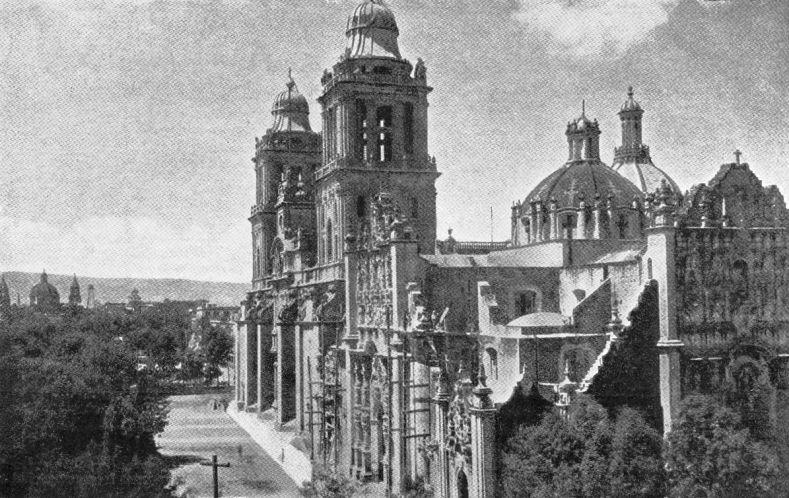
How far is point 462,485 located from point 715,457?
10.4m

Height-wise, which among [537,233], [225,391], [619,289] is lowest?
[225,391]

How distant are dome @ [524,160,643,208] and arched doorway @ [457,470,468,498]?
30.8 m

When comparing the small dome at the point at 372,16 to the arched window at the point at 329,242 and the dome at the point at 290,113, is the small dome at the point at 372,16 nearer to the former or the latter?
the arched window at the point at 329,242

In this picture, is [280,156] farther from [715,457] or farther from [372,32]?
[715,457]

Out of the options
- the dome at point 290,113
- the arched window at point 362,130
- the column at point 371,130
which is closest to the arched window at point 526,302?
the column at point 371,130

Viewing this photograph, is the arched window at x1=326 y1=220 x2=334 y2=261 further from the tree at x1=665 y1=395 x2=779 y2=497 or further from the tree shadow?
the tree at x1=665 y1=395 x2=779 y2=497

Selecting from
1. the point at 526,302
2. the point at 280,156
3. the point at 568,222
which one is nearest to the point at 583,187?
the point at 568,222

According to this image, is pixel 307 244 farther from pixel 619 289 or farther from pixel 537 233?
pixel 619 289

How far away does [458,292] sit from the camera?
5572 centimetres

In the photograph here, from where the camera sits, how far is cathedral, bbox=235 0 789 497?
1473 inches

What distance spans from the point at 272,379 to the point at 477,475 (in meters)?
52.3

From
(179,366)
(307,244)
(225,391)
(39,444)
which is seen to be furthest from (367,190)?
(179,366)

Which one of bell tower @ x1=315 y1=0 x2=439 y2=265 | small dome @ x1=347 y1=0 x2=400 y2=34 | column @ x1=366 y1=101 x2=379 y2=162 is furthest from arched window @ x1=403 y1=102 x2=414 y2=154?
small dome @ x1=347 y1=0 x2=400 y2=34

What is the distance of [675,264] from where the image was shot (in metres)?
37.3
